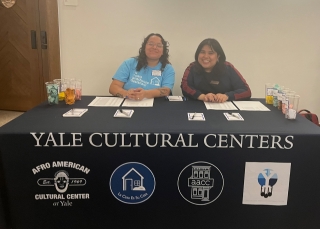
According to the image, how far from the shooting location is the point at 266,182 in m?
1.44

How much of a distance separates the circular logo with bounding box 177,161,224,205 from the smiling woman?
712mm

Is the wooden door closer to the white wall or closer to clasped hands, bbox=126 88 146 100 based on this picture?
the white wall

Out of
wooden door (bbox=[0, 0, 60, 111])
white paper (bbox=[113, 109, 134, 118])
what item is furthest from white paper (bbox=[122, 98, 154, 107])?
wooden door (bbox=[0, 0, 60, 111])

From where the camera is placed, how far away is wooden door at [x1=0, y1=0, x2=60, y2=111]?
10.8 feet

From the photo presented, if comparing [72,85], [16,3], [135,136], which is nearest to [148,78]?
[72,85]

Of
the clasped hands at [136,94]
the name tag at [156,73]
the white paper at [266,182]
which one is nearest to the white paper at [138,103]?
the clasped hands at [136,94]

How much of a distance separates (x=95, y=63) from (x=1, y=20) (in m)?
1.42

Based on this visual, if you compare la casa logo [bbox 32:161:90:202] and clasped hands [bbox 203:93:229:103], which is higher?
clasped hands [bbox 203:93:229:103]

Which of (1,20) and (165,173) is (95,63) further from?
(165,173)

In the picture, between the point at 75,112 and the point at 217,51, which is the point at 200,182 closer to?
the point at 75,112

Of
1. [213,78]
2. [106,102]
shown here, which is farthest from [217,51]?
[106,102]

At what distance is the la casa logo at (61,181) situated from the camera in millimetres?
1417

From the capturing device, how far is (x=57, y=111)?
175 cm

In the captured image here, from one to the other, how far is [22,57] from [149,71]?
189 centimetres
